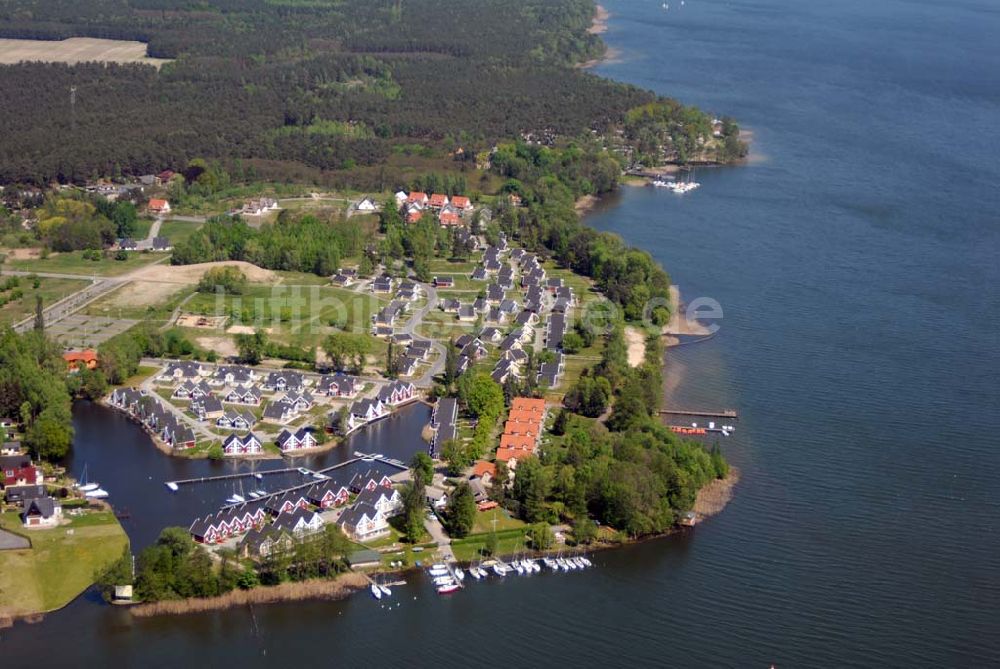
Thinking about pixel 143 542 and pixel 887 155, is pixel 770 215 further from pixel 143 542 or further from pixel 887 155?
pixel 143 542

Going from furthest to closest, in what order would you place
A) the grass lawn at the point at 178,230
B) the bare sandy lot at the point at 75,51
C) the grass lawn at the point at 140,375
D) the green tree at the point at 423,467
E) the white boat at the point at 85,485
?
the bare sandy lot at the point at 75,51, the grass lawn at the point at 178,230, the grass lawn at the point at 140,375, the white boat at the point at 85,485, the green tree at the point at 423,467

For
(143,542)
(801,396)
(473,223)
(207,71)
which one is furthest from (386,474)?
(207,71)

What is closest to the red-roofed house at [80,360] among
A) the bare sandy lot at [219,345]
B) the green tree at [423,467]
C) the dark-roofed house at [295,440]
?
the bare sandy lot at [219,345]

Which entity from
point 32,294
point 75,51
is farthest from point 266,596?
point 75,51

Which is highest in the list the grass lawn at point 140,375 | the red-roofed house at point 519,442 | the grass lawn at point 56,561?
the red-roofed house at point 519,442

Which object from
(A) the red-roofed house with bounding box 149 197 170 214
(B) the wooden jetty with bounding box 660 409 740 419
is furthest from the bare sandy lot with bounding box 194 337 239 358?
(A) the red-roofed house with bounding box 149 197 170 214

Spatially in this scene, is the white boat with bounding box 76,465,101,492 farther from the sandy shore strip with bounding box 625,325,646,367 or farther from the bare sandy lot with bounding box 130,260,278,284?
the sandy shore strip with bounding box 625,325,646,367

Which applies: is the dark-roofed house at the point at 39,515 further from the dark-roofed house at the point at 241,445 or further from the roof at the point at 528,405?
the roof at the point at 528,405
